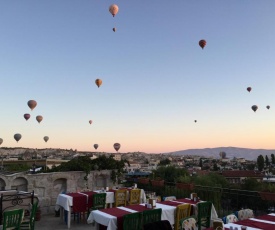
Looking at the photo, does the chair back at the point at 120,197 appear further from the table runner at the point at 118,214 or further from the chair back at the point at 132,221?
the chair back at the point at 132,221

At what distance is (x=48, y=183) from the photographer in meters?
9.13

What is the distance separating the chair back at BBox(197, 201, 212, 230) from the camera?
5.64 meters

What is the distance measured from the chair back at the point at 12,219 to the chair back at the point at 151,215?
2189 millimetres

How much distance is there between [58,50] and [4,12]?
4177mm

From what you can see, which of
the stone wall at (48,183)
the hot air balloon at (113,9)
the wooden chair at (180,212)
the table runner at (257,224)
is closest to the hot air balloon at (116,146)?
the hot air balloon at (113,9)

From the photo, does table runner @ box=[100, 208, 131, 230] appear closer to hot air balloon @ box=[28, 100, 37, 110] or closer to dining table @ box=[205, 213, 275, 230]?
dining table @ box=[205, 213, 275, 230]

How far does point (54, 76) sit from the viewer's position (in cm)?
1877

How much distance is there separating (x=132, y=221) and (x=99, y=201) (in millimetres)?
2805

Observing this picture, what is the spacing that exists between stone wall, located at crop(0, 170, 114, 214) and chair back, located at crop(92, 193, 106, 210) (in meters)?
2.48

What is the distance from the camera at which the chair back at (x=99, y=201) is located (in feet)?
23.7

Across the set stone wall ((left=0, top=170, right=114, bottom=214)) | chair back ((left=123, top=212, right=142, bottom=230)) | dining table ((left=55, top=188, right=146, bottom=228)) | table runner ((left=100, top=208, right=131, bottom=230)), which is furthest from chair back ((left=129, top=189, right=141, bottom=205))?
chair back ((left=123, top=212, right=142, bottom=230))

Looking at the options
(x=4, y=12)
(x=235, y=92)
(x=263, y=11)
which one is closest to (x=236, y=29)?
(x=263, y=11)

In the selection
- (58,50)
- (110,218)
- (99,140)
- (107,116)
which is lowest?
(110,218)

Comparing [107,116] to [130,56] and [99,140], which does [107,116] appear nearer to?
[99,140]
